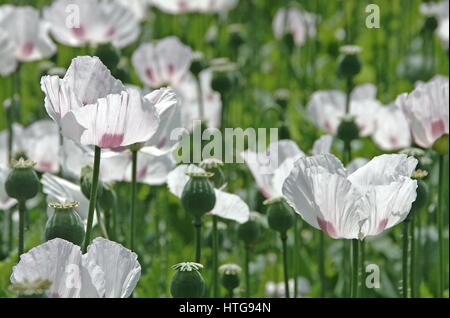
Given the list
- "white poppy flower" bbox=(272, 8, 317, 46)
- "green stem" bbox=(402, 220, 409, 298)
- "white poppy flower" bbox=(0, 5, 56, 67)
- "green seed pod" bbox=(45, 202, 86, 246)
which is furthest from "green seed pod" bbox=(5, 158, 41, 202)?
"white poppy flower" bbox=(272, 8, 317, 46)

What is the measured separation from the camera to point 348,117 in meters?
1.43

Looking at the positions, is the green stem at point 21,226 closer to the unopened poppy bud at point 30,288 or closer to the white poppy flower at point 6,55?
the unopened poppy bud at point 30,288

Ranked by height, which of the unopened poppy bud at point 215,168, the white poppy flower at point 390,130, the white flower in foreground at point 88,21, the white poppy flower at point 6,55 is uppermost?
the white flower in foreground at point 88,21

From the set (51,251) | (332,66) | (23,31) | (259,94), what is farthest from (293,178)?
(332,66)

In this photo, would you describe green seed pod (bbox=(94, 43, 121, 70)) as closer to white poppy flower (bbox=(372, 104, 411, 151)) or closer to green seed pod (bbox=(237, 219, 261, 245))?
green seed pod (bbox=(237, 219, 261, 245))

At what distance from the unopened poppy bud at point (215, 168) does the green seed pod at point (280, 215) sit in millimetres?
80

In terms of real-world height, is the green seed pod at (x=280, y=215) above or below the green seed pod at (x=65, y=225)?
above

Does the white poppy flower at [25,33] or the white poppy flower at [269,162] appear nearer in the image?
the white poppy flower at [269,162]

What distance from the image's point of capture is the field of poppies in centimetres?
86

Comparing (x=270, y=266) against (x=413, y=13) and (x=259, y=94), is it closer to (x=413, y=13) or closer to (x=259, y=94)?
(x=259, y=94)

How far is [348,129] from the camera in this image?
4.64ft

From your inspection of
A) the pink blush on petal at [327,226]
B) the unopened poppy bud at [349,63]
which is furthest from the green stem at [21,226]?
the unopened poppy bud at [349,63]

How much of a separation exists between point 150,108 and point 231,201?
13.9 inches

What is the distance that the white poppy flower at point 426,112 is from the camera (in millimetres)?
1246
